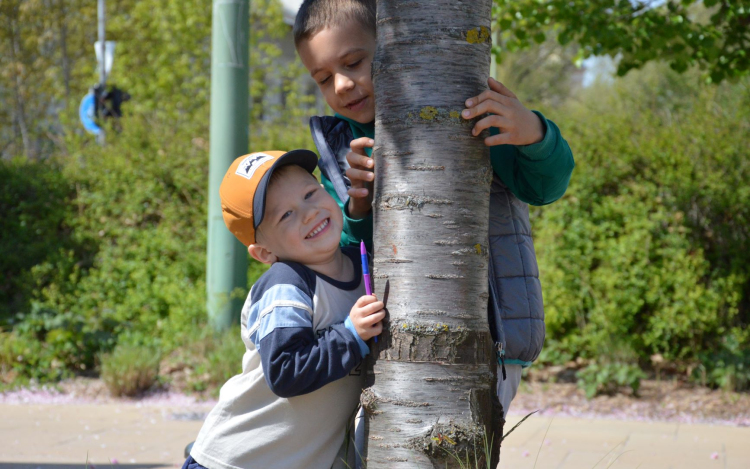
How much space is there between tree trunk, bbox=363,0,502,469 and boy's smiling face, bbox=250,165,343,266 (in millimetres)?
201

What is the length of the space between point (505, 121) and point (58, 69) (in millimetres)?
23243

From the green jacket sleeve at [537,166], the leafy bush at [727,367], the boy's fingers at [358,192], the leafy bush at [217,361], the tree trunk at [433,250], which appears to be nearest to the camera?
the tree trunk at [433,250]

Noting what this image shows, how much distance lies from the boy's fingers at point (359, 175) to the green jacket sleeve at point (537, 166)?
323 mm

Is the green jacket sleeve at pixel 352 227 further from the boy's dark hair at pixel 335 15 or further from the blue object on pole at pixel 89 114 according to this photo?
the blue object on pole at pixel 89 114

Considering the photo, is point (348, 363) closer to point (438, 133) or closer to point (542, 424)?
point (438, 133)

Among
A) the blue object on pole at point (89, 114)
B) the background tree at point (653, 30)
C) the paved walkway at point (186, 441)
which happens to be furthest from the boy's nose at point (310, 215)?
the blue object on pole at point (89, 114)

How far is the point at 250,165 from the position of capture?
200cm

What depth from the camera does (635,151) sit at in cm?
631

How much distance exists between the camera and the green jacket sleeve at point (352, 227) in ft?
6.71

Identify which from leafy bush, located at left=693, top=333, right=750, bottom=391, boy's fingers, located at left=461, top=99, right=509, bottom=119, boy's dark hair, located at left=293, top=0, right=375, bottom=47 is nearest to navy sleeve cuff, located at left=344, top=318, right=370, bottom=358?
boy's fingers, located at left=461, top=99, right=509, bottom=119

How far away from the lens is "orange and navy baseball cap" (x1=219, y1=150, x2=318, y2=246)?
1938 millimetres

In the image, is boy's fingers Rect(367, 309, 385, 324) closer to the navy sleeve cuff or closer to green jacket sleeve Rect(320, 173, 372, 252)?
the navy sleeve cuff

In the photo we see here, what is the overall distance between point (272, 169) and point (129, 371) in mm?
4406

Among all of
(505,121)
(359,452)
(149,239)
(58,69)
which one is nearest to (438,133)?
(505,121)
